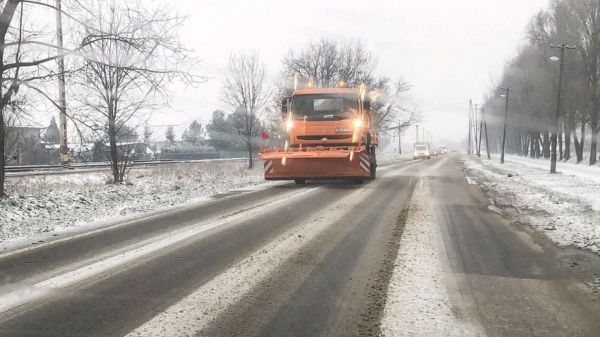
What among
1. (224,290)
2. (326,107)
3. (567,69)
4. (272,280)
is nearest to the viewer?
(224,290)

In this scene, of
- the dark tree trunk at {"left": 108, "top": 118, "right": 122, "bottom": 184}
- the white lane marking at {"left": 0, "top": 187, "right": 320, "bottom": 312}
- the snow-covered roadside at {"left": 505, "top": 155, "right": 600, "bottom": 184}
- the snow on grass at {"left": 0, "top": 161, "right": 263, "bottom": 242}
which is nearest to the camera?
the white lane marking at {"left": 0, "top": 187, "right": 320, "bottom": 312}

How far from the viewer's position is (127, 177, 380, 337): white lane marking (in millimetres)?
3447

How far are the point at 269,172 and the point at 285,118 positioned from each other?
1.85 m

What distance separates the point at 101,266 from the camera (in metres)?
5.25

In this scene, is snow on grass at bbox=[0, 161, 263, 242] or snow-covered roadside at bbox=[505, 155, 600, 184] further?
snow-covered roadside at bbox=[505, 155, 600, 184]

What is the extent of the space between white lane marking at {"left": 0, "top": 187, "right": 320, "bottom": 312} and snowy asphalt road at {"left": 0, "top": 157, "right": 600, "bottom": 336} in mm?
17

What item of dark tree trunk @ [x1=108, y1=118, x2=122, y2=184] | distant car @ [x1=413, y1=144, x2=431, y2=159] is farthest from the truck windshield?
distant car @ [x1=413, y1=144, x2=431, y2=159]

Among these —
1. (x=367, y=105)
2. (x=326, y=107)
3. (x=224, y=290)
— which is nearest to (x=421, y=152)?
(x=367, y=105)

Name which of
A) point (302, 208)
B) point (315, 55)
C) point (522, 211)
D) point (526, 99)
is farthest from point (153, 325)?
point (526, 99)

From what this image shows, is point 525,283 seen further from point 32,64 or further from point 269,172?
point 269,172

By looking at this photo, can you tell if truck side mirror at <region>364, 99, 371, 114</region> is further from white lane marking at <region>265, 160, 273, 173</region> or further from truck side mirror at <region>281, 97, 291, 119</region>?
white lane marking at <region>265, 160, 273, 173</region>

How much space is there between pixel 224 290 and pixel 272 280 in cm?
52

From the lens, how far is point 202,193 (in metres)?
14.2

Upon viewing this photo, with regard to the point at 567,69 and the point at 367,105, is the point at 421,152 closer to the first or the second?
the point at 567,69
